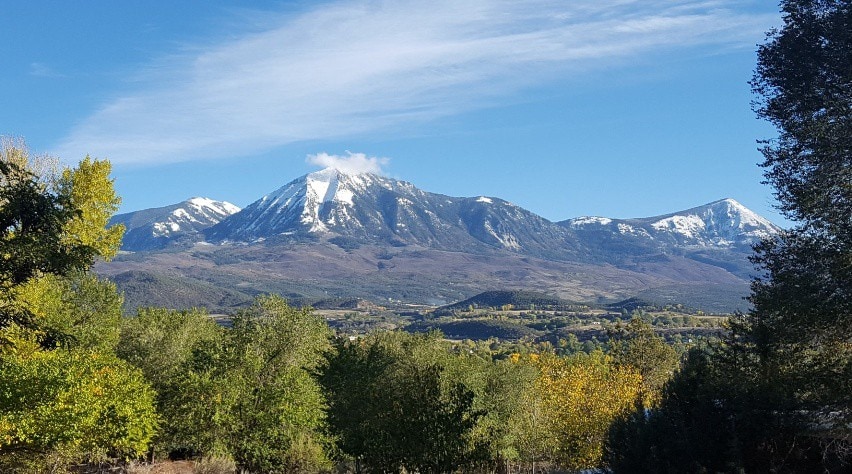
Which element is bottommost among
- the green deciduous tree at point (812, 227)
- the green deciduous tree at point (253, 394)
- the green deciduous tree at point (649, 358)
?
the green deciduous tree at point (649, 358)

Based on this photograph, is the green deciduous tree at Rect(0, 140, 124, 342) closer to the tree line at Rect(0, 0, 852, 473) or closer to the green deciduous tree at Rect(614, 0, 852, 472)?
the tree line at Rect(0, 0, 852, 473)

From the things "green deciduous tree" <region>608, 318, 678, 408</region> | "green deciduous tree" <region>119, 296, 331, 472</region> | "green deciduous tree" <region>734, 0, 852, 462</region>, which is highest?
"green deciduous tree" <region>734, 0, 852, 462</region>

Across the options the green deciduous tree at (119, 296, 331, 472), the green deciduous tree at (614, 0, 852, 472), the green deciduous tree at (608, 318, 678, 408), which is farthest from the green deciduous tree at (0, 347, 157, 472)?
the green deciduous tree at (608, 318, 678, 408)

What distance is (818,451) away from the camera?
22.8 metres

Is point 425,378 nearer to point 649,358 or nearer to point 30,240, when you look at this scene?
point 30,240

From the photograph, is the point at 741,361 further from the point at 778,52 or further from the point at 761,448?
the point at 778,52

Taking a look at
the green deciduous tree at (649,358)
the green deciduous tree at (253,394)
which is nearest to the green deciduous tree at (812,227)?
the green deciduous tree at (253,394)

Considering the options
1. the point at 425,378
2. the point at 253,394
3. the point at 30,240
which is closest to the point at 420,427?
the point at 425,378

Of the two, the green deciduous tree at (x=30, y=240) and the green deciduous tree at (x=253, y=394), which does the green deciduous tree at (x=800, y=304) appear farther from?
the green deciduous tree at (x=253, y=394)

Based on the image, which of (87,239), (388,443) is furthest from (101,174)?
(388,443)

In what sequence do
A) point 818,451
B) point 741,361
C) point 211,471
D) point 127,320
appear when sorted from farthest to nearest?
point 127,320, point 211,471, point 741,361, point 818,451

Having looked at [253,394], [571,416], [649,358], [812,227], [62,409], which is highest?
[812,227]

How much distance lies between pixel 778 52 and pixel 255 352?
37.7 m

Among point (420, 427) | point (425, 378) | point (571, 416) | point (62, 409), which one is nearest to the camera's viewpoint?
point (62, 409)
